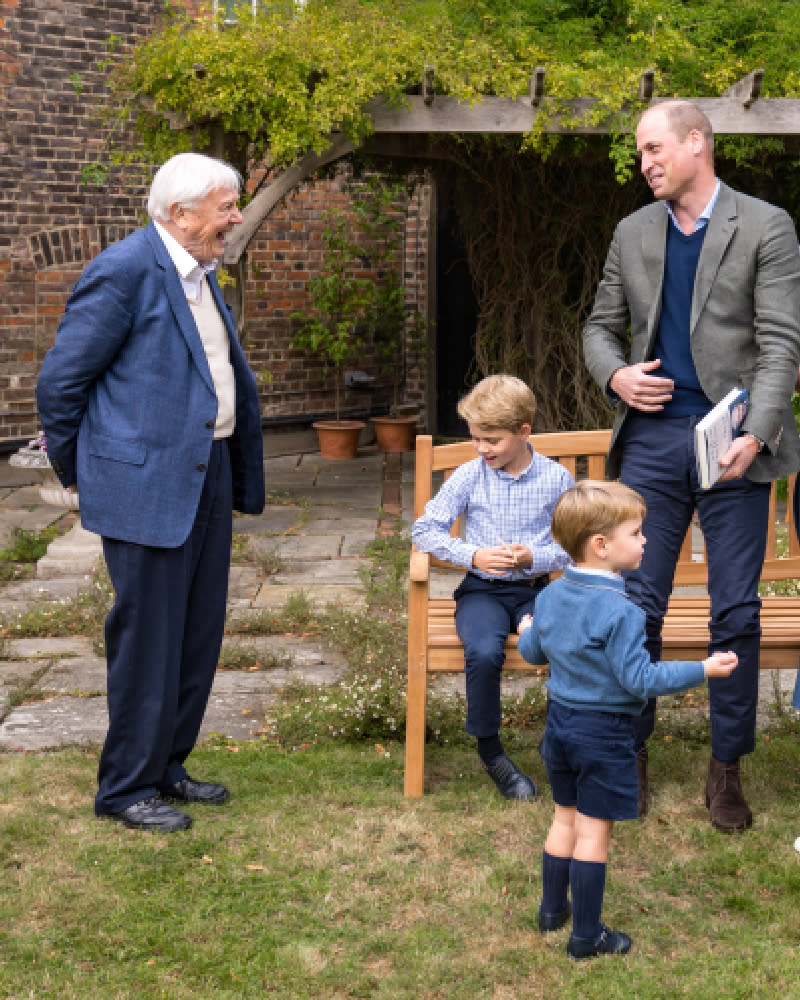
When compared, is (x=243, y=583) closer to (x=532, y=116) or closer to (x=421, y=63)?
(x=421, y=63)

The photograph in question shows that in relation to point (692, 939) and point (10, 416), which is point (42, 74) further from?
point (692, 939)

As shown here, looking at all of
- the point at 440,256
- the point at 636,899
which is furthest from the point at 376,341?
the point at 636,899

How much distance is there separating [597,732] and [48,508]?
6878 mm

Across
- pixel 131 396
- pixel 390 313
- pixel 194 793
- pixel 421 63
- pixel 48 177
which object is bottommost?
pixel 194 793

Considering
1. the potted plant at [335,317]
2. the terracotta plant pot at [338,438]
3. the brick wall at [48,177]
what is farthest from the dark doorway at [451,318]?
the brick wall at [48,177]

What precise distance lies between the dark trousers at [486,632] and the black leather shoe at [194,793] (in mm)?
756

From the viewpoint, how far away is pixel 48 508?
8977mm

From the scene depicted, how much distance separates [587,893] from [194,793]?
1422mm

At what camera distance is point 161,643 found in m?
3.49

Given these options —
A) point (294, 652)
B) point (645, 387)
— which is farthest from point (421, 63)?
point (645, 387)

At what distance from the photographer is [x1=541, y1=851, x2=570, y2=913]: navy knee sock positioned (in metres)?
2.86

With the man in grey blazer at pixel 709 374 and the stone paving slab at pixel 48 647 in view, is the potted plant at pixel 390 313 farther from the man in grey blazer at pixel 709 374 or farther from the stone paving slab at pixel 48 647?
the man in grey blazer at pixel 709 374

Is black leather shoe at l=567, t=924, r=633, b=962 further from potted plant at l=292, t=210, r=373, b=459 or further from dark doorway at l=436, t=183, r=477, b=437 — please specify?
dark doorway at l=436, t=183, r=477, b=437

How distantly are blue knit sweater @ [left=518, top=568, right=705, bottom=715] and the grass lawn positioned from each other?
581mm
